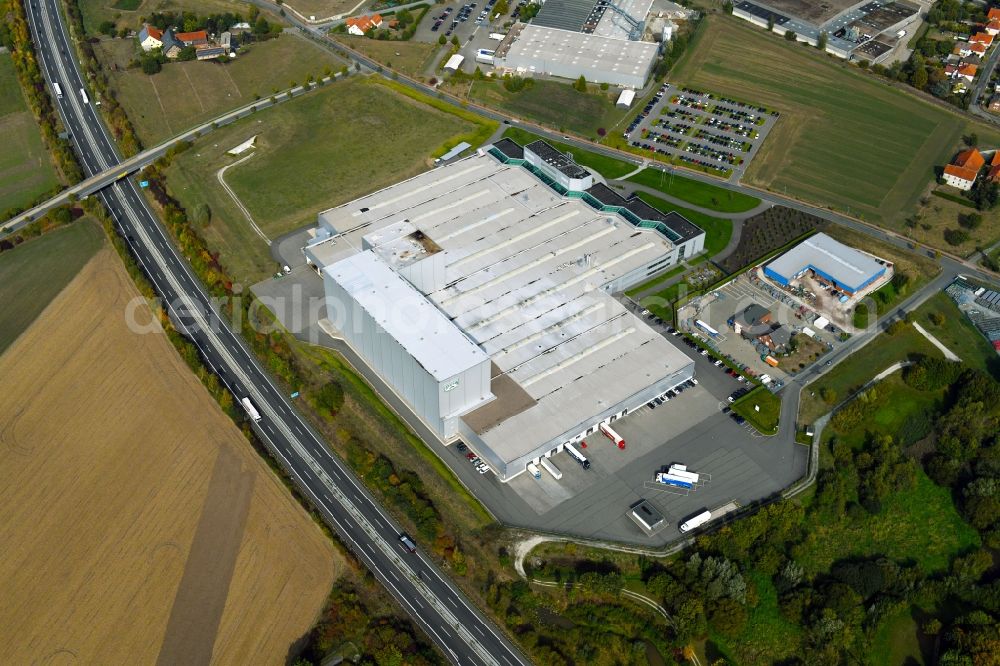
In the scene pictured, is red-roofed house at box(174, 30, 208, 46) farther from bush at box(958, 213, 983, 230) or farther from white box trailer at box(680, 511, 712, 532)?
bush at box(958, 213, 983, 230)

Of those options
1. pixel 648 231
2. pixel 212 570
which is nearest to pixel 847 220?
pixel 648 231

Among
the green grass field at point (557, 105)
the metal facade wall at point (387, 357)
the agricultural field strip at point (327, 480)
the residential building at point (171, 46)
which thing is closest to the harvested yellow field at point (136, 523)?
the agricultural field strip at point (327, 480)

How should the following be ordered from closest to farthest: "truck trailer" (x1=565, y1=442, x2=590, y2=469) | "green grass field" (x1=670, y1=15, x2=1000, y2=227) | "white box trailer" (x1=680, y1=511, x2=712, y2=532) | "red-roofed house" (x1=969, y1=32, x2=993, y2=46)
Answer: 1. "white box trailer" (x1=680, y1=511, x2=712, y2=532)
2. "truck trailer" (x1=565, y1=442, x2=590, y2=469)
3. "green grass field" (x1=670, y1=15, x2=1000, y2=227)
4. "red-roofed house" (x1=969, y1=32, x2=993, y2=46)

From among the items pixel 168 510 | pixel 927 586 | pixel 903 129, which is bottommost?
pixel 168 510

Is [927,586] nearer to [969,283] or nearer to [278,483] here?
[969,283]

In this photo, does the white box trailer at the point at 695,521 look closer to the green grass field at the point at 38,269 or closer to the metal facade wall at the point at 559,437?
the metal facade wall at the point at 559,437

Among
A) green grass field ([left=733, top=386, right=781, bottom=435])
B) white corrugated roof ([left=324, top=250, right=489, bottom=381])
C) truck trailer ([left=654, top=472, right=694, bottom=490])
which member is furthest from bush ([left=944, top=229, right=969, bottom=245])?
white corrugated roof ([left=324, top=250, right=489, bottom=381])

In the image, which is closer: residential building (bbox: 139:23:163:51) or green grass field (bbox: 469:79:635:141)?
green grass field (bbox: 469:79:635:141)

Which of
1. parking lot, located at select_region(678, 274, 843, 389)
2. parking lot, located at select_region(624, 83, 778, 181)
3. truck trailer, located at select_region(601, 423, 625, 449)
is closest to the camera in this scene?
Result: truck trailer, located at select_region(601, 423, 625, 449)
